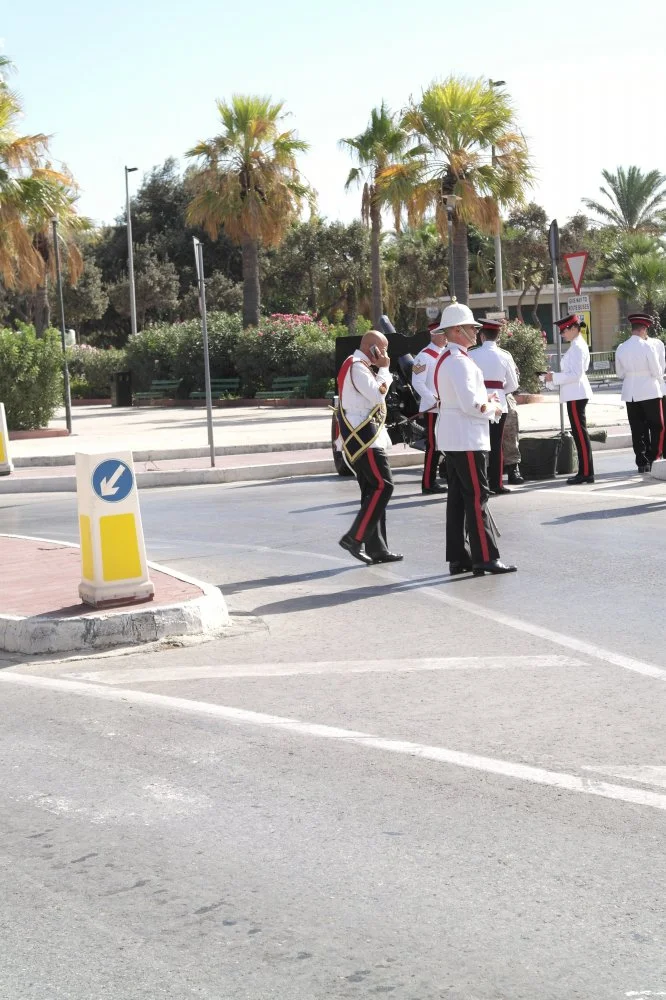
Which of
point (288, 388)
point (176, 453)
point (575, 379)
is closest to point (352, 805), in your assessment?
point (575, 379)

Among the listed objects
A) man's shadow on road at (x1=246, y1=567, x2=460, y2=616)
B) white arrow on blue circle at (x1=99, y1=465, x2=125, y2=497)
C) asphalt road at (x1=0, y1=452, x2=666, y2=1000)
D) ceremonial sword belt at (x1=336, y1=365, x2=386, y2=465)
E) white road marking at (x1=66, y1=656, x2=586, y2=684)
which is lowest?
asphalt road at (x1=0, y1=452, x2=666, y2=1000)

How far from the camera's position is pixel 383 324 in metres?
17.8

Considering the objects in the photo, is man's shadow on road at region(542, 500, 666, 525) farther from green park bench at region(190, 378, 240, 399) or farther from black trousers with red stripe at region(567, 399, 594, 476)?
green park bench at region(190, 378, 240, 399)

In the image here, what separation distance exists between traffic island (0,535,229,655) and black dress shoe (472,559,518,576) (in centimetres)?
210

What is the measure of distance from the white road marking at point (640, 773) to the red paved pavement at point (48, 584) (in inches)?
148

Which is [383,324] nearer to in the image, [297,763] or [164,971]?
[297,763]

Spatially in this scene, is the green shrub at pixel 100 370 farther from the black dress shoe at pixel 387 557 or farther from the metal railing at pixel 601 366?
the black dress shoe at pixel 387 557

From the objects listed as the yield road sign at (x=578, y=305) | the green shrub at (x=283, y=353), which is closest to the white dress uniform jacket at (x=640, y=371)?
the yield road sign at (x=578, y=305)

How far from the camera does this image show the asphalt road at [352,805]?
3559 millimetres

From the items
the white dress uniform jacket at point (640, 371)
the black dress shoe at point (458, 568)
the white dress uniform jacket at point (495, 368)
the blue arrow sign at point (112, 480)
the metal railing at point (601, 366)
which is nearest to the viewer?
the blue arrow sign at point (112, 480)

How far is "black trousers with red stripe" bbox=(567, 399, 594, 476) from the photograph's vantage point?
1500 cm

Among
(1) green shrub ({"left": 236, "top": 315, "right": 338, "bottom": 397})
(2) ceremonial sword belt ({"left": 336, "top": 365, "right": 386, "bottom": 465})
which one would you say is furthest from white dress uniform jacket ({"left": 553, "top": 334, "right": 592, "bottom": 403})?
(1) green shrub ({"left": 236, "top": 315, "right": 338, "bottom": 397})

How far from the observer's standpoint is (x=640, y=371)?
51.1 feet

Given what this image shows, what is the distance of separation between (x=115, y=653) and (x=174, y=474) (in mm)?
10965
